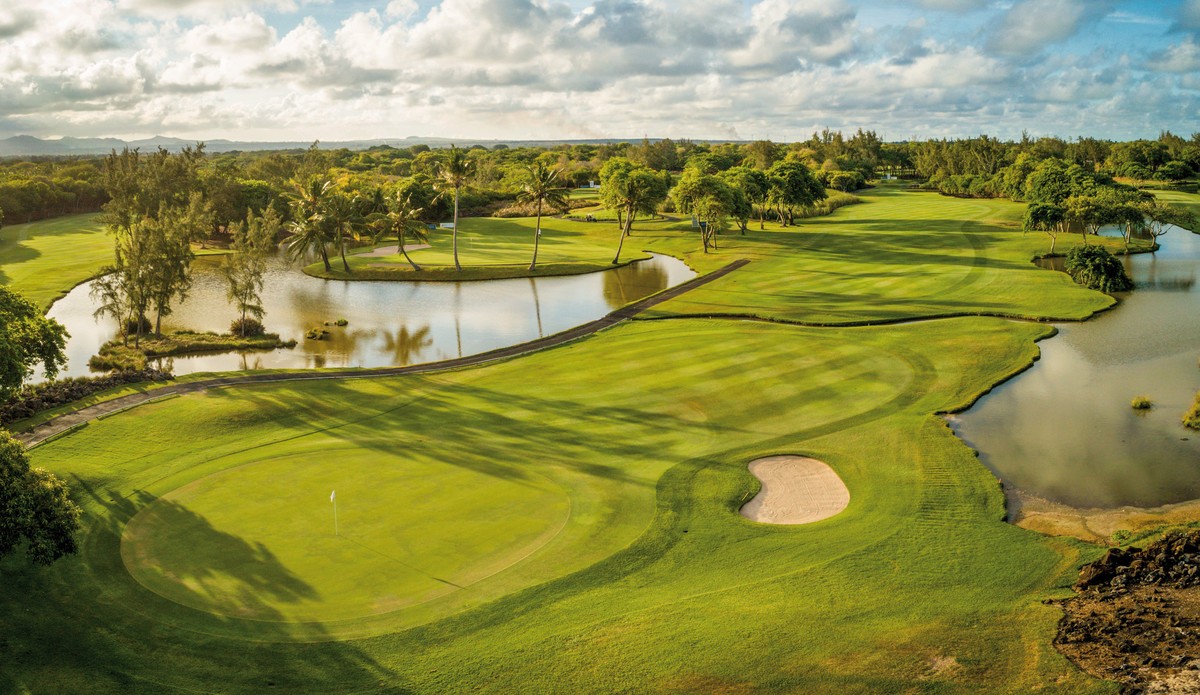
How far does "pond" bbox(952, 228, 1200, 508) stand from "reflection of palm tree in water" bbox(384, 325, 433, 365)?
31.9 meters

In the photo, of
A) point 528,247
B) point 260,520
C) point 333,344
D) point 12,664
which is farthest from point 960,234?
point 12,664

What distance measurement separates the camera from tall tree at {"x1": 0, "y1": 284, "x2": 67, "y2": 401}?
103ft

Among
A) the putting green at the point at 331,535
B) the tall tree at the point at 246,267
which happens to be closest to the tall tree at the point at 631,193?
the tall tree at the point at 246,267

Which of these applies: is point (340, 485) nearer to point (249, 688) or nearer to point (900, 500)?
point (249, 688)

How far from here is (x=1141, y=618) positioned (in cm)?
1869

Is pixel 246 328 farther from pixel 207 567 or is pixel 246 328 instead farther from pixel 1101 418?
pixel 1101 418

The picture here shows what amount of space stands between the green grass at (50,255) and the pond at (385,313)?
239 cm

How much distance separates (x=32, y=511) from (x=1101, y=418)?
139 feet

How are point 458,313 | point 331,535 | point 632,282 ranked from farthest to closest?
point 632,282, point 458,313, point 331,535

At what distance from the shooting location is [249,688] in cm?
1777


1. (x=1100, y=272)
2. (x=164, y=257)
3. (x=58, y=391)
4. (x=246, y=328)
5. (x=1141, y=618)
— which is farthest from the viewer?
(x=1100, y=272)

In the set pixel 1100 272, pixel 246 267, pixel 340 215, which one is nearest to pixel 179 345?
pixel 246 267

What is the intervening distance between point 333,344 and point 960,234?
7805 centimetres

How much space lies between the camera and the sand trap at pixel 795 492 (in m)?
27.7
